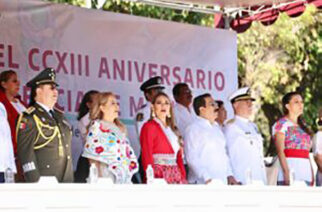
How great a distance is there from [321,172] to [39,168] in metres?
3.14

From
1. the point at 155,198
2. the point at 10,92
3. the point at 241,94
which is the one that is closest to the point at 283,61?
the point at 241,94

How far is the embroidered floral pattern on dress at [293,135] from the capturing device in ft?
25.0

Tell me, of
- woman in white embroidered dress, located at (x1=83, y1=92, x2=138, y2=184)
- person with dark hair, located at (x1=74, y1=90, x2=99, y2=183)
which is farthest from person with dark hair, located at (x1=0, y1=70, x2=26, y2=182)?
woman in white embroidered dress, located at (x1=83, y1=92, x2=138, y2=184)

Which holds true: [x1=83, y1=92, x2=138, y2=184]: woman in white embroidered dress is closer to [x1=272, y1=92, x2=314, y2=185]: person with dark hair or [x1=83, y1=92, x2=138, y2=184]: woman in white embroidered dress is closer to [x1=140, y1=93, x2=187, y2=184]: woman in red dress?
[x1=140, y1=93, x2=187, y2=184]: woman in red dress

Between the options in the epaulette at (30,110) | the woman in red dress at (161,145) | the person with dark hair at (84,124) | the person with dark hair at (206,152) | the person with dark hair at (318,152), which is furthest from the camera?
the person with dark hair at (318,152)

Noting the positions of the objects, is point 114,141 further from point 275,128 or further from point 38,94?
point 275,128

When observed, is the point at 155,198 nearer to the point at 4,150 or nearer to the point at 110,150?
the point at 110,150

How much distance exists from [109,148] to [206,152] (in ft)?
3.50

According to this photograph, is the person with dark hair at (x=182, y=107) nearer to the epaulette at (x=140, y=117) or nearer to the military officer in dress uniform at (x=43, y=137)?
the epaulette at (x=140, y=117)

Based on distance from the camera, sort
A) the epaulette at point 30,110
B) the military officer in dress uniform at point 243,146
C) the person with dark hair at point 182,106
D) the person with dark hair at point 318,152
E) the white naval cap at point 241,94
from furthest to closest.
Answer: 1. the person with dark hair at point 182,106
2. the person with dark hair at point 318,152
3. the white naval cap at point 241,94
4. the military officer in dress uniform at point 243,146
5. the epaulette at point 30,110

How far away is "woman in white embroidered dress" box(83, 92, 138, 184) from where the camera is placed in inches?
245

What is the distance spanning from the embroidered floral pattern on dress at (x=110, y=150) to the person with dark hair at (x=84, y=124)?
0.25m

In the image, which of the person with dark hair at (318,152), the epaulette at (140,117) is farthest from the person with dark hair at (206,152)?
the person with dark hair at (318,152)

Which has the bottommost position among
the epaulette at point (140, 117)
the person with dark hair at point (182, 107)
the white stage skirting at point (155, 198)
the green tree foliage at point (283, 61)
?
the white stage skirting at point (155, 198)
